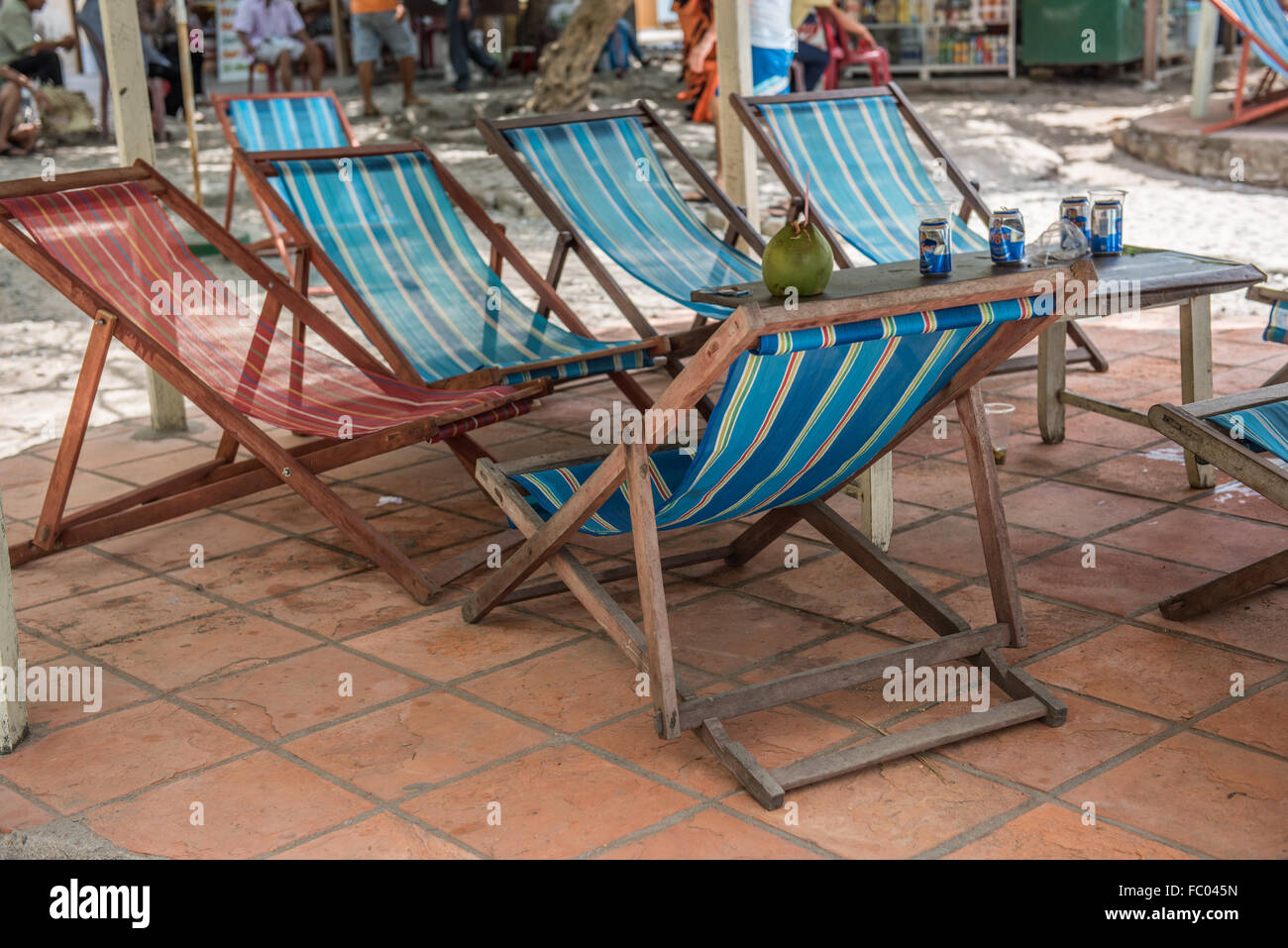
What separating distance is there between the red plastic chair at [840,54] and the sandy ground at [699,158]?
658 mm

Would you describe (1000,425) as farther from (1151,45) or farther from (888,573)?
(1151,45)

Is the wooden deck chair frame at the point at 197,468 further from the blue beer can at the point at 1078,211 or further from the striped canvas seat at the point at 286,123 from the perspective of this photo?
the striped canvas seat at the point at 286,123

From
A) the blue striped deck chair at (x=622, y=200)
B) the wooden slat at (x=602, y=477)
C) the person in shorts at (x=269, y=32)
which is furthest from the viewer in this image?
the person in shorts at (x=269, y=32)

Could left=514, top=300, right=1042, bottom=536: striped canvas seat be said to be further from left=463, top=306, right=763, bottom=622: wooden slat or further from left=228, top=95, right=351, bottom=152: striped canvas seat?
left=228, top=95, right=351, bottom=152: striped canvas seat

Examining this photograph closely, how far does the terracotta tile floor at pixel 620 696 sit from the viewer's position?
212 centimetres

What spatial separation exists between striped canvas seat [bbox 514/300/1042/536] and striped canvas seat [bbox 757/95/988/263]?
188 cm

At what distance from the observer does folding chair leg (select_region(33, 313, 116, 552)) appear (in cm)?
318

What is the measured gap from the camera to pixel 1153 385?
4.37 m

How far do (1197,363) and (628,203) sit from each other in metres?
1.80

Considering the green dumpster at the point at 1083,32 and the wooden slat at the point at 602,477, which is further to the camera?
the green dumpster at the point at 1083,32

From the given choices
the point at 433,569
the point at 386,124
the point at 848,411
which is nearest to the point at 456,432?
the point at 433,569

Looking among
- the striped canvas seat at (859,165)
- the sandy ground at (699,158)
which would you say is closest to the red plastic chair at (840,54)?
the sandy ground at (699,158)
